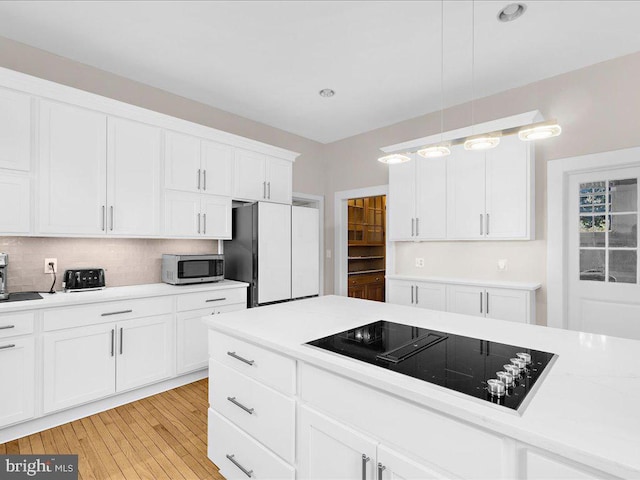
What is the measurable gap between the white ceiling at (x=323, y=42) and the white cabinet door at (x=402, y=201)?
803 mm

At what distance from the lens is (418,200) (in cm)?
382

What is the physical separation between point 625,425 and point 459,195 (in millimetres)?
2951

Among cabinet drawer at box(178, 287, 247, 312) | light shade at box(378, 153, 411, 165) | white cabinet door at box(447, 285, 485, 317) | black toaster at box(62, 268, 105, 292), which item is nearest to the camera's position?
light shade at box(378, 153, 411, 165)

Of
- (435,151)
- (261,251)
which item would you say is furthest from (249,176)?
(435,151)

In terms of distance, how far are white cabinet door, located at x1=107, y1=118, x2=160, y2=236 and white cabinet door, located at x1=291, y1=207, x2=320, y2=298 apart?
4.94 feet

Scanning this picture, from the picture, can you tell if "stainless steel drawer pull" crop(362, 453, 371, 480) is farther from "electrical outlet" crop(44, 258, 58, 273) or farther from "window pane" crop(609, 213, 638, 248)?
"window pane" crop(609, 213, 638, 248)

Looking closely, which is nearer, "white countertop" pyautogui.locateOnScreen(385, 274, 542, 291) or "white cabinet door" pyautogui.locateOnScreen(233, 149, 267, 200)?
"white countertop" pyautogui.locateOnScreen(385, 274, 542, 291)

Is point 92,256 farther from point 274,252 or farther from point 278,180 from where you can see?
point 278,180

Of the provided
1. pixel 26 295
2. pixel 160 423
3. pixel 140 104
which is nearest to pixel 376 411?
pixel 160 423

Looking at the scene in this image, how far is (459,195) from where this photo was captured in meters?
3.50

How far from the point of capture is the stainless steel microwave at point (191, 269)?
3268mm

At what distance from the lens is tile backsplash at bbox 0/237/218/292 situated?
2680 millimetres

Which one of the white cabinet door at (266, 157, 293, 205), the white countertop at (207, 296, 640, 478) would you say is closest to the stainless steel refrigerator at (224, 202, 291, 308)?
the white cabinet door at (266, 157, 293, 205)

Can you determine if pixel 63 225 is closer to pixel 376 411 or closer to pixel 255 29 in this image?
pixel 255 29
